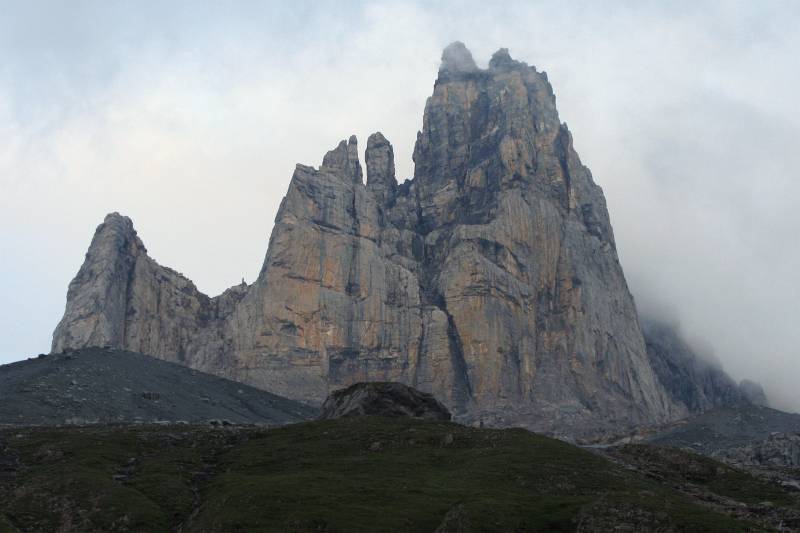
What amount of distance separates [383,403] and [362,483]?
51.0 m

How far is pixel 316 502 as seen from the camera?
7694 centimetres

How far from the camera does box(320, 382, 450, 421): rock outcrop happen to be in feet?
442

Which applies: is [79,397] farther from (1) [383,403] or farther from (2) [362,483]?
(2) [362,483]

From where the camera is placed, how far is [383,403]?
136000mm

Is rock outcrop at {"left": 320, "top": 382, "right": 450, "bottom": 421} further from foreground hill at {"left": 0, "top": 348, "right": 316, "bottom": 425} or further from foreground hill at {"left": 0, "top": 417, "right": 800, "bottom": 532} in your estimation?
foreground hill at {"left": 0, "top": 348, "right": 316, "bottom": 425}

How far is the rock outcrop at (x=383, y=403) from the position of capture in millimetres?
134750

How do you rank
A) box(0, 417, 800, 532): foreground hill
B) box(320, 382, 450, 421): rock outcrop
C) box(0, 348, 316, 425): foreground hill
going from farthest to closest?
1. box(0, 348, 316, 425): foreground hill
2. box(320, 382, 450, 421): rock outcrop
3. box(0, 417, 800, 532): foreground hill

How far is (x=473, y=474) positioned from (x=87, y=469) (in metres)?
35.2

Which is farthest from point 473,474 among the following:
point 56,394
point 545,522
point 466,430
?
point 56,394

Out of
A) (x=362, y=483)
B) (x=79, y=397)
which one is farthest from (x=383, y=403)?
(x=79, y=397)

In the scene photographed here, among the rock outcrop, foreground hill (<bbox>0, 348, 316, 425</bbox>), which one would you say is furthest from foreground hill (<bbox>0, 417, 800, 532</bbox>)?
foreground hill (<bbox>0, 348, 316, 425</bbox>)

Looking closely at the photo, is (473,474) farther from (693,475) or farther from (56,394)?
(56,394)

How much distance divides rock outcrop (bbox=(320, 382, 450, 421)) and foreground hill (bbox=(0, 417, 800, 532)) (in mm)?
14151

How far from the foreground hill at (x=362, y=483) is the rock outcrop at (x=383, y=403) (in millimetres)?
14151
